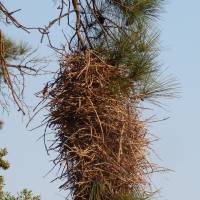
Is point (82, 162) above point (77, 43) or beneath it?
beneath

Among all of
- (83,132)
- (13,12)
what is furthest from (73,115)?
(13,12)

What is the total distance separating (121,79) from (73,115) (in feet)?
0.64

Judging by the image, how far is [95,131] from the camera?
1.87m

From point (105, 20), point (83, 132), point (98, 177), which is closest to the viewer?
point (98, 177)

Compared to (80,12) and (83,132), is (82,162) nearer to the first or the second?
(83,132)

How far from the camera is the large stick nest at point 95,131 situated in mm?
1778

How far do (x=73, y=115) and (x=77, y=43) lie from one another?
35cm

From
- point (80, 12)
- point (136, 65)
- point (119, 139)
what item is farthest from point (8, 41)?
point (119, 139)

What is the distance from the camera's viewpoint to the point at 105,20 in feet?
7.69

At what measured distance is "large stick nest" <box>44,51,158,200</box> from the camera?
1778 millimetres

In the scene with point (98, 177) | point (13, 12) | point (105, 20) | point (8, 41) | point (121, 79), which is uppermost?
point (8, 41)

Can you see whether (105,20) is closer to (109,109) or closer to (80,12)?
(80,12)

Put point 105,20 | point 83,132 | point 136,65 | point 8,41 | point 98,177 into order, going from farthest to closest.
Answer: point 8,41 < point 105,20 < point 136,65 < point 83,132 < point 98,177

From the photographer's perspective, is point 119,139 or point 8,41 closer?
point 119,139
